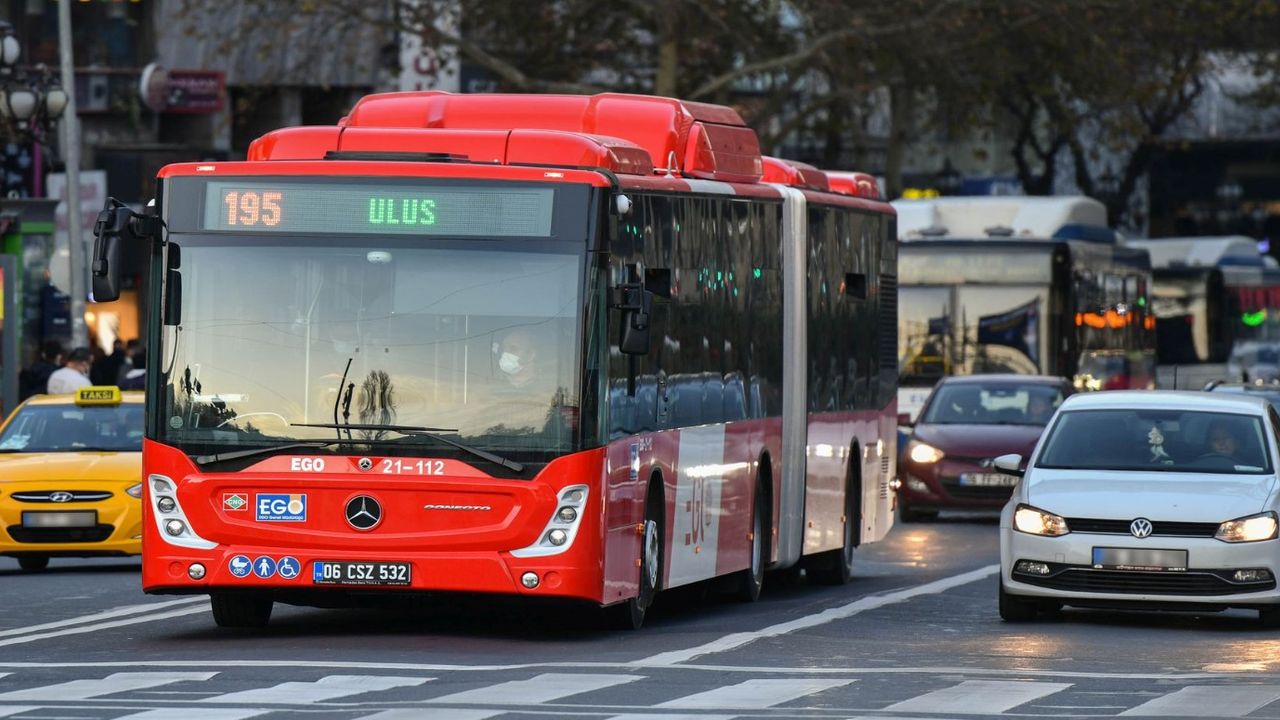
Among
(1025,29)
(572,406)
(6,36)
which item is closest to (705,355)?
(572,406)

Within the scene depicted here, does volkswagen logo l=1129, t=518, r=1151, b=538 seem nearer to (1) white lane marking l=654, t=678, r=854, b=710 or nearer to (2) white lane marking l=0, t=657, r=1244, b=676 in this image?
(2) white lane marking l=0, t=657, r=1244, b=676

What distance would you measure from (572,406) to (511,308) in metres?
0.56

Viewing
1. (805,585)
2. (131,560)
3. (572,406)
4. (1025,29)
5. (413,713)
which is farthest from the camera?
(1025,29)

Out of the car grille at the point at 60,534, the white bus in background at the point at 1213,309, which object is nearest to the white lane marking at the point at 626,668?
the car grille at the point at 60,534

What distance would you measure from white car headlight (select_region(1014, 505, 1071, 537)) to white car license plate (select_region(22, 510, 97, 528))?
7950 millimetres

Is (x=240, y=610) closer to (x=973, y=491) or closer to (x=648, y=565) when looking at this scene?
(x=648, y=565)

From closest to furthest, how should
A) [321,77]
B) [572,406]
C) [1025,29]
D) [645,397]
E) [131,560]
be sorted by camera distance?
[572,406] < [645,397] < [131,560] < [1025,29] < [321,77]

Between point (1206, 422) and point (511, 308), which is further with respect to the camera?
point (1206, 422)

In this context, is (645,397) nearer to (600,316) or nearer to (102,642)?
(600,316)

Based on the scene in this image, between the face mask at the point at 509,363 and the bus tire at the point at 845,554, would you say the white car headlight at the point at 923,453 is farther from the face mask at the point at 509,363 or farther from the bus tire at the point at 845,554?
the face mask at the point at 509,363

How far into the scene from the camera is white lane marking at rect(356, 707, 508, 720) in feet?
36.7

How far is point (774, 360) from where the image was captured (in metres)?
18.8

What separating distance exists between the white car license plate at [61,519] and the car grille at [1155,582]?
8253mm

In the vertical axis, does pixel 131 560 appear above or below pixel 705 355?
below
